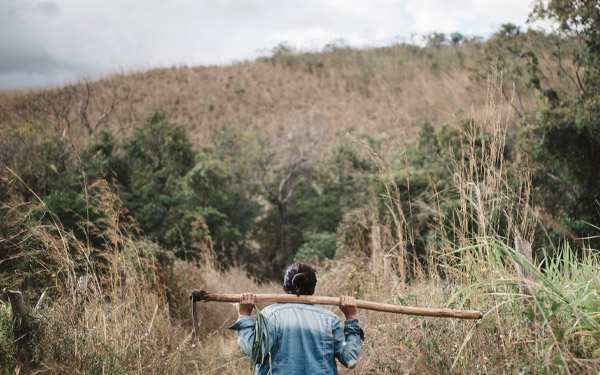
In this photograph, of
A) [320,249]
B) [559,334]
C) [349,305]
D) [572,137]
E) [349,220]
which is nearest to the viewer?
[559,334]

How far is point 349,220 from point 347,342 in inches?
243

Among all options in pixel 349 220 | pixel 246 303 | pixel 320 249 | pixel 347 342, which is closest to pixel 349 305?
pixel 347 342

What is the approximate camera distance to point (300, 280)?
88.5 inches

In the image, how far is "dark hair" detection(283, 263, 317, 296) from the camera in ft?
7.38

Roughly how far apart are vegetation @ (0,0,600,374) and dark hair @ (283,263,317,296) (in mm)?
887

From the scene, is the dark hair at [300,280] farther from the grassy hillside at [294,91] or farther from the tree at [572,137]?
the grassy hillside at [294,91]

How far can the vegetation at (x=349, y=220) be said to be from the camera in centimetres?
268

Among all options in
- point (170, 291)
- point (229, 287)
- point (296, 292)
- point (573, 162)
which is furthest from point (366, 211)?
point (296, 292)

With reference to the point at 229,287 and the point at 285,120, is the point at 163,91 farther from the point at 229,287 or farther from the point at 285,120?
Answer: the point at 229,287

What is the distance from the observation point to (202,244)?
8.71m

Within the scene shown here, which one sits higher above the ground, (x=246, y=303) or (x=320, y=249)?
(x=246, y=303)

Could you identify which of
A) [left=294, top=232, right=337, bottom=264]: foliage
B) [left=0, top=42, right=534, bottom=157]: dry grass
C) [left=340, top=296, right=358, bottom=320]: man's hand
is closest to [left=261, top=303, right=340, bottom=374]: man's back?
[left=340, top=296, right=358, bottom=320]: man's hand

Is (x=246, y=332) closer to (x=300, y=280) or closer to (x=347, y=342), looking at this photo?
(x=300, y=280)

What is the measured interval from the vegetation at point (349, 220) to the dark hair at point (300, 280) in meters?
0.89
